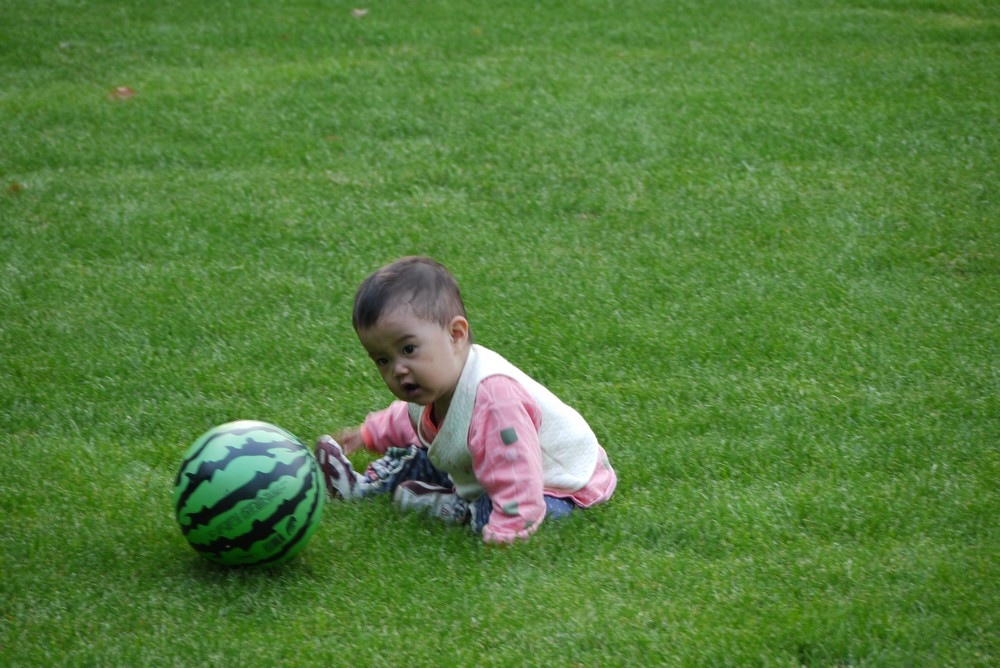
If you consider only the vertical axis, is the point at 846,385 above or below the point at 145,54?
below

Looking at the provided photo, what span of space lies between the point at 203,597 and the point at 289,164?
4.54 meters

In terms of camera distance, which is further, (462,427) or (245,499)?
(462,427)

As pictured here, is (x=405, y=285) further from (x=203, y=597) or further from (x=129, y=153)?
(x=129, y=153)

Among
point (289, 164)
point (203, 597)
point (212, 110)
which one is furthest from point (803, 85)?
point (203, 597)

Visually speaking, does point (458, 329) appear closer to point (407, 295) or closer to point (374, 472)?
point (407, 295)

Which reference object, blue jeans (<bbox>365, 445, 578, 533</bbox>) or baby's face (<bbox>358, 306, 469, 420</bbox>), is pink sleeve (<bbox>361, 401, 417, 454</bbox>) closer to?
blue jeans (<bbox>365, 445, 578, 533</bbox>)

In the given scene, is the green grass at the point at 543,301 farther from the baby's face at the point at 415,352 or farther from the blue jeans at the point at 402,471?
the baby's face at the point at 415,352

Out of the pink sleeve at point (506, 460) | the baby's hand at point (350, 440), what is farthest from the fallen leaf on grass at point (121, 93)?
the pink sleeve at point (506, 460)

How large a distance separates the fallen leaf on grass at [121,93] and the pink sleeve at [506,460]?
19.3 feet

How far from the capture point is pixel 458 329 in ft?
13.6

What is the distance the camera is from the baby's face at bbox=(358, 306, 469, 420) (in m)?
4.01

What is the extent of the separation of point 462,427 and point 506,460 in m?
0.24

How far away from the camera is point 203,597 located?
3738 mm

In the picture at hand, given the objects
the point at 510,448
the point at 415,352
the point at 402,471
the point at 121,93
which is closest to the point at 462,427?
the point at 510,448
